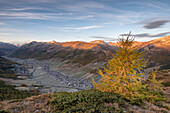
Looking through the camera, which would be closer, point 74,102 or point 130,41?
point 74,102

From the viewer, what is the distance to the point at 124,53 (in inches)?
594

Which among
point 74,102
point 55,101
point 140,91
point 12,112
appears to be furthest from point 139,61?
point 12,112

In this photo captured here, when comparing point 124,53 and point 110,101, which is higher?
point 124,53

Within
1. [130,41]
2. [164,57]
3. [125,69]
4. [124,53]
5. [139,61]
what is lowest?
[164,57]

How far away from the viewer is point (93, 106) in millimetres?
11945

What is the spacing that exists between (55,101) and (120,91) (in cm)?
985

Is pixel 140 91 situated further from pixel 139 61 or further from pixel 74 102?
pixel 74 102

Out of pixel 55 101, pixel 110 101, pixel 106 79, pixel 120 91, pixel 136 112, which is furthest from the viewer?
pixel 106 79

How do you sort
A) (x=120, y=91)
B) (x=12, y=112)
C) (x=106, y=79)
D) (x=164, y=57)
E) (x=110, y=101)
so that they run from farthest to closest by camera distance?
(x=164, y=57) < (x=106, y=79) < (x=120, y=91) < (x=110, y=101) < (x=12, y=112)

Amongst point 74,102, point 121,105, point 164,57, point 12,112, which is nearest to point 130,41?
point 121,105

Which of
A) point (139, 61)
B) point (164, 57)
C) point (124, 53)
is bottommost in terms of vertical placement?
point (164, 57)

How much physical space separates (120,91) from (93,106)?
5.91 meters

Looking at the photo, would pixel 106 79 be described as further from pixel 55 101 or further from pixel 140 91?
pixel 55 101

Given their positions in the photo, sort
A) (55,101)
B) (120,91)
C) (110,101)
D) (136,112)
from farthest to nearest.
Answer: (120,91)
(55,101)
(110,101)
(136,112)
